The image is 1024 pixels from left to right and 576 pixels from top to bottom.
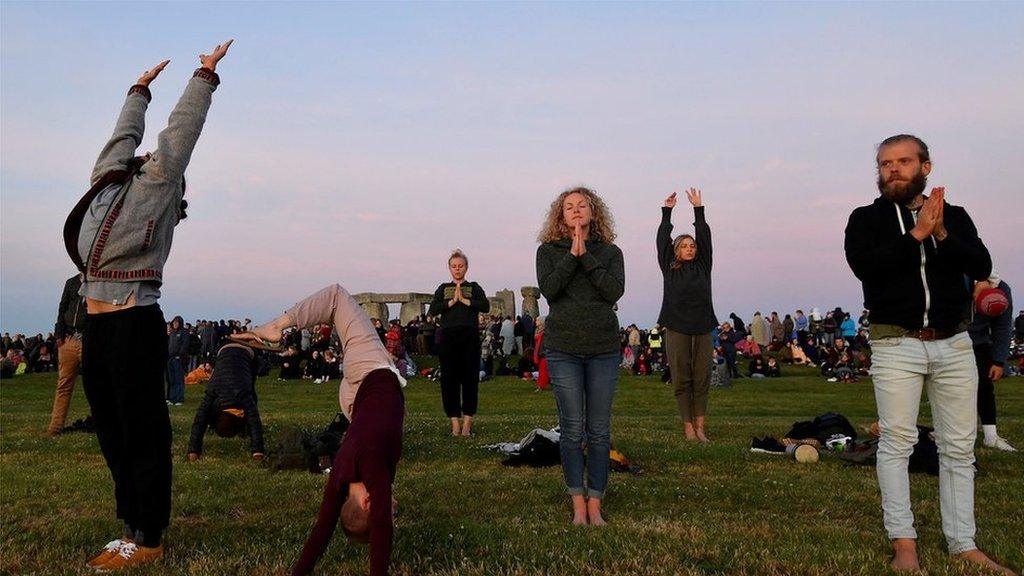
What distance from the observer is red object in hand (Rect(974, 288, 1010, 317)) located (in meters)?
9.47

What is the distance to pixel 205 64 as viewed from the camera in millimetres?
5426

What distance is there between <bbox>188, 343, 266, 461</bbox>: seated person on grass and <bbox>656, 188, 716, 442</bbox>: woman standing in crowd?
5.32 metres

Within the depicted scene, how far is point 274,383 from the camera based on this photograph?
30672mm

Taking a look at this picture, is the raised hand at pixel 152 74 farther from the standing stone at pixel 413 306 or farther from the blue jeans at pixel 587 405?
the standing stone at pixel 413 306

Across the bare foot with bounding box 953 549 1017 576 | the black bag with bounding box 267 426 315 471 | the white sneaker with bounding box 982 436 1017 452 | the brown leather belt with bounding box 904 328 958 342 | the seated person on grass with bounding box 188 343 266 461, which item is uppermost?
the brown leather belt with bounding box 904 328 958 342

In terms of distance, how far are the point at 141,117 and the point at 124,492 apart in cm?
248

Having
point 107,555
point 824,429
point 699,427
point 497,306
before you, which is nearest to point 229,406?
point 107,555

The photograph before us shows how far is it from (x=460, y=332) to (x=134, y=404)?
6.54m

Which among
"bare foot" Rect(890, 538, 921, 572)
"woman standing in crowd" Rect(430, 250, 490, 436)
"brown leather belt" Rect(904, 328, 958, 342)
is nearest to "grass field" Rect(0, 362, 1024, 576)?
"bare foot" Rect(890, 538, 921, 572)

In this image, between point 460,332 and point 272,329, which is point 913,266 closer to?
→ point 272,329

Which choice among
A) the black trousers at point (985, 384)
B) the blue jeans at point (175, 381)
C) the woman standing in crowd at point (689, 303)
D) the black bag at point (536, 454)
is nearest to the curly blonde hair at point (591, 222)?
the black bag at point (536, 454)

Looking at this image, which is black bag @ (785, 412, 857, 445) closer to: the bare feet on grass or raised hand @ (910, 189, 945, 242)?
the bare feet on grass

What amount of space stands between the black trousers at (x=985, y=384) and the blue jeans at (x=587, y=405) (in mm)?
6635

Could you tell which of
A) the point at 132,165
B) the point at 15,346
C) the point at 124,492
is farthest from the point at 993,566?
the point at 15,346
